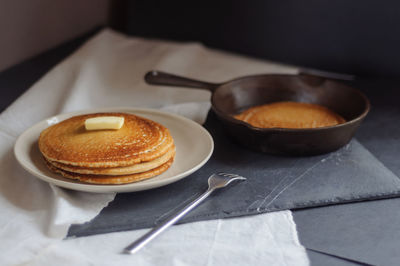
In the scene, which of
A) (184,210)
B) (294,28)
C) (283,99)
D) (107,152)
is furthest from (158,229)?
(294,28)

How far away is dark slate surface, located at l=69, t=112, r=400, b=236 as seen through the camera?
78 cm

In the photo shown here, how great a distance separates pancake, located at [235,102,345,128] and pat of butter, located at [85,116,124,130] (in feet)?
0.98

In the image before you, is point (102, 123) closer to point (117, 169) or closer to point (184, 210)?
point (117, 169)

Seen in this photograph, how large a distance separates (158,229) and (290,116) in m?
0.46

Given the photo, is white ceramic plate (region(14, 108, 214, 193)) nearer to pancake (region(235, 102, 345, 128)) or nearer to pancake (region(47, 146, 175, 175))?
pancake (region(47, 146, 175, 175))

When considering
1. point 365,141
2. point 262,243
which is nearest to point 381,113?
point 365,141

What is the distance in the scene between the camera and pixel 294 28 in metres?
1.57

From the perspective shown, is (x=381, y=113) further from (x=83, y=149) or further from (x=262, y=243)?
(x=83, y=149)

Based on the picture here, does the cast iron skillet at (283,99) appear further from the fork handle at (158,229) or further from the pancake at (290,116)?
the fork handle at (158,229)

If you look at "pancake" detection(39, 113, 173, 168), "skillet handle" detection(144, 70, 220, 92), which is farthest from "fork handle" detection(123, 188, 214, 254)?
"skillet handle" detection(144, 70, 220, 92)

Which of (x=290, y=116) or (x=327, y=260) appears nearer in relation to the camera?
(x=327, y=260)

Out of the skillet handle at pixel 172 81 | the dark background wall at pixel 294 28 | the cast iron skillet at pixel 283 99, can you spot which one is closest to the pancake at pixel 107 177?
the cast iron skillet at pixel 283 99

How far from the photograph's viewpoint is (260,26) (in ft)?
5.29

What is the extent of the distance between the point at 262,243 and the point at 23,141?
0.48 m
